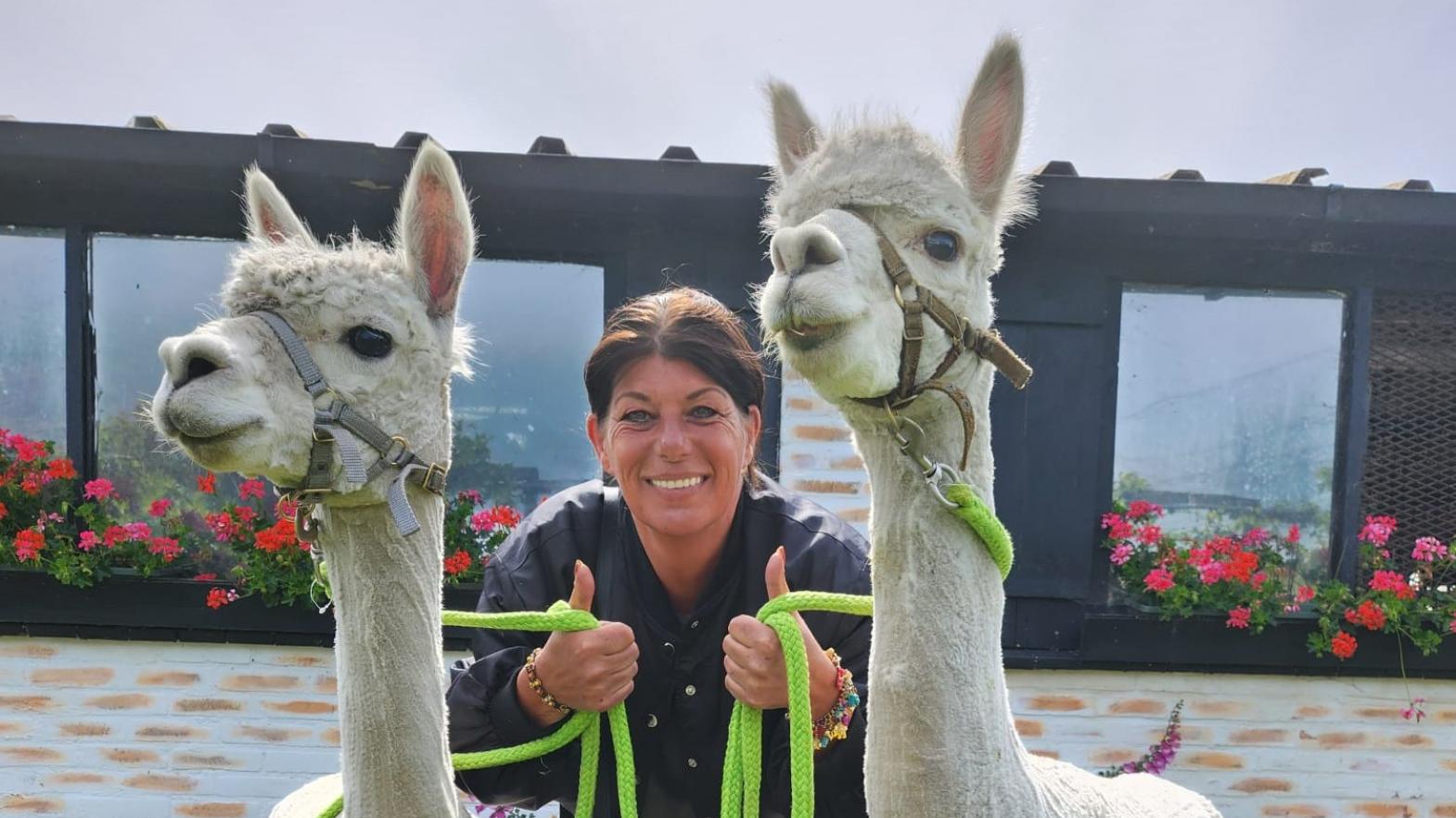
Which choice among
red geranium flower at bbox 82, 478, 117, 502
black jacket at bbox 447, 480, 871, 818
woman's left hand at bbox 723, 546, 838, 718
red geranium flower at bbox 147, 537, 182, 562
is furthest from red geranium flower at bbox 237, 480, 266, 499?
woman's left hand at bbox 723, 546, 838, 718

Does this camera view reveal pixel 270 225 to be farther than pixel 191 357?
Yes

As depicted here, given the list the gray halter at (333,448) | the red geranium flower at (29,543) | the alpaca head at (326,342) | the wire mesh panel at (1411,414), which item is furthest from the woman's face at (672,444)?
the wire mesh panel at (1411,414)

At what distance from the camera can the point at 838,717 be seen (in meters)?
1.65

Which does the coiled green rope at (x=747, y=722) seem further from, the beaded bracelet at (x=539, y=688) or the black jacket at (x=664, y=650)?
the black jacket at (x=664, y=650)

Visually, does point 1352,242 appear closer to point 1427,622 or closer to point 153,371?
point 1427,622

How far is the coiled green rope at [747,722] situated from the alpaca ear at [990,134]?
0.59 m

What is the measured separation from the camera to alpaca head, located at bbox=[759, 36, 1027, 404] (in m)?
1.23

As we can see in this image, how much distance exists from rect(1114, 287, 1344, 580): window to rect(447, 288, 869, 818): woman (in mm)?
2604

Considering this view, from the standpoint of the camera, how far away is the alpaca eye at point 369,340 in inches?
57.3

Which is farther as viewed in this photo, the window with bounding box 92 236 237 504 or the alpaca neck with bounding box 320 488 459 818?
the window with bounding box 92 236 237 504

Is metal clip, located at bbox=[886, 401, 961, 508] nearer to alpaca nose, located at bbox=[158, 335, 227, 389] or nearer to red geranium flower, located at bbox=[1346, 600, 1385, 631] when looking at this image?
alpaca nose, located at bbox=[158, 335, 227, 389]

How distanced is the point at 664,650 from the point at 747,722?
0.38 meters

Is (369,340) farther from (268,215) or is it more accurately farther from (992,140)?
(992,140)

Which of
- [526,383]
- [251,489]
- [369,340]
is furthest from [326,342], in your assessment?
[251,489]
